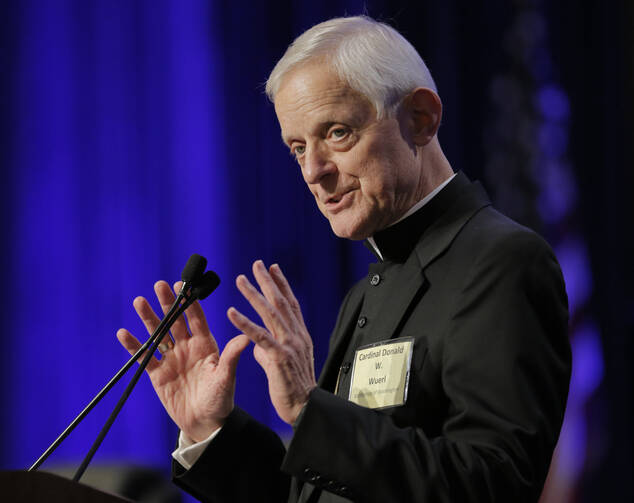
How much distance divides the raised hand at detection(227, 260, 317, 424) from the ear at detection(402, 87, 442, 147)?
56cm

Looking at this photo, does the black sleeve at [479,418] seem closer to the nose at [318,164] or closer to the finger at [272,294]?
the finger at [272,294]

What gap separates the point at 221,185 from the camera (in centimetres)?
371

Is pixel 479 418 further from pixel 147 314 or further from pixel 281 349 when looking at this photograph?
pixel 147 314

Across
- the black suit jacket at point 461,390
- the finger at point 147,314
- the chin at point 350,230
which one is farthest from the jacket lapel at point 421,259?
the finger at point 147,314

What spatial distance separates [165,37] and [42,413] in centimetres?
171

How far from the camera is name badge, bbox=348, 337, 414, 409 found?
1490 millimetres

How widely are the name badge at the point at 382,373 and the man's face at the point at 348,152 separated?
0.31 meters

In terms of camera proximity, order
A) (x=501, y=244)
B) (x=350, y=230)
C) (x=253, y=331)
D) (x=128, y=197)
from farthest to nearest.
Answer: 1. (x=128, y=197)
2. (x=350, y=230)
3. (x=501, y=244)
4. (x=253, y=331)

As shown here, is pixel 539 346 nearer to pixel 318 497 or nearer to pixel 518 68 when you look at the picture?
pixel 318 497

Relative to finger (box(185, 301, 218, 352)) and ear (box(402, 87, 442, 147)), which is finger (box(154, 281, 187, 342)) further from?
ear (box(402, 87, 442, 147))


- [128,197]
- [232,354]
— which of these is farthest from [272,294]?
[128,197]

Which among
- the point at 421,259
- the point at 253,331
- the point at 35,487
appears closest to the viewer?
the point at 35,487

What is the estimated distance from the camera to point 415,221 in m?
1.78

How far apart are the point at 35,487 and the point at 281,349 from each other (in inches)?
17.5
